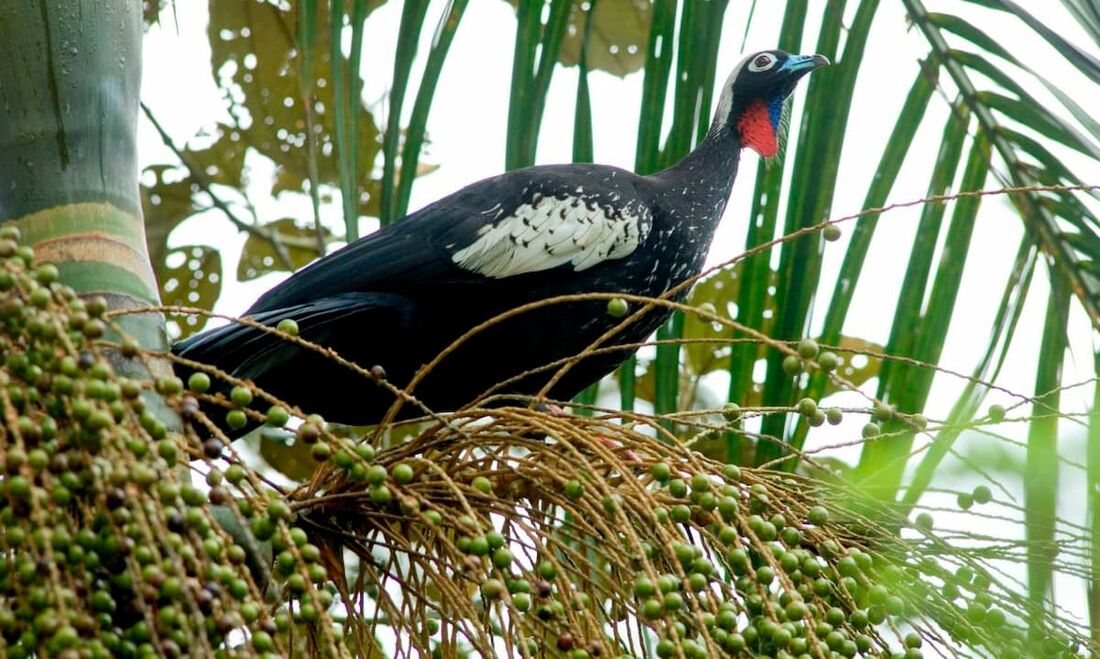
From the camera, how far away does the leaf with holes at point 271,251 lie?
338cm

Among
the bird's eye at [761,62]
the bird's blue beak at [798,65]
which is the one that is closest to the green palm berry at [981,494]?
the bird's blue beak at [798,65]

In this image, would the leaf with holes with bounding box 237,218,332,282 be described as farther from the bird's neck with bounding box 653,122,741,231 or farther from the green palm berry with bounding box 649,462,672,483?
the green palm berry with bounding box 649,462,672,483

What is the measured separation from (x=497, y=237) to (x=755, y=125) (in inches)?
28.3

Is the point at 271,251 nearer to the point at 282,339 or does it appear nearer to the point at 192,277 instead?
the point at 192,277

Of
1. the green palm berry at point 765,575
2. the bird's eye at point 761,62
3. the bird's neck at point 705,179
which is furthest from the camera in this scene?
the bird's eye at point 761,62

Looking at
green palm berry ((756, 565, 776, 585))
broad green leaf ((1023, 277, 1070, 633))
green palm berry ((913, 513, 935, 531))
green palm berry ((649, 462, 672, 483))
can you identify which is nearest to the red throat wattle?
broad green leaf ((1023, 277, 1070, 633))

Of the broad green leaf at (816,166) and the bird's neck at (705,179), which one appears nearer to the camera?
the broad green leaf at (816,166)

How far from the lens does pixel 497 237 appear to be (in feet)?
7.52

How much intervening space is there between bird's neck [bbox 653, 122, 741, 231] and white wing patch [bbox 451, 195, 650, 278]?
0.16 meters

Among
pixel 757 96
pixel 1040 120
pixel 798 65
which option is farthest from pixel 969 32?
pixel 757 96

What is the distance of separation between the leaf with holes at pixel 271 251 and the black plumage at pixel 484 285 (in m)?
1.10

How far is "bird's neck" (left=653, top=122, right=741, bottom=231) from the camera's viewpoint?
2543mm

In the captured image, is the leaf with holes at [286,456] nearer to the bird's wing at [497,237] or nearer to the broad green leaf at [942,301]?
the bird's wing at [497,237]

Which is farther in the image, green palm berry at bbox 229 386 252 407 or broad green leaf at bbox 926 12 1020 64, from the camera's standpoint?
broad green leaf at bbox 926 12 1020 64
